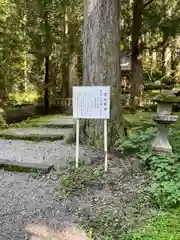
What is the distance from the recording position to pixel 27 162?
4.48 m

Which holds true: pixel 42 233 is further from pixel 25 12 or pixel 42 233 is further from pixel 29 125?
pixel 25 12

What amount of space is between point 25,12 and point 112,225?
10.1 metres

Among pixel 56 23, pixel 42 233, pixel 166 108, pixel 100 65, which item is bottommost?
pixel 42 233

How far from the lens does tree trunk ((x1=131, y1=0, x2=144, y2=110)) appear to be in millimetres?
9875

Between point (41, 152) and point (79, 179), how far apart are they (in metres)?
1.62

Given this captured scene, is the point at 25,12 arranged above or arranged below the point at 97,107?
above

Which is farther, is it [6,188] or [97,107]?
[97,107]

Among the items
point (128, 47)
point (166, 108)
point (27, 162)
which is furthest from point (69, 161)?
point (128, 47)

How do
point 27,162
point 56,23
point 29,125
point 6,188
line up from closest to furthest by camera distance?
1. point 6,188
2. point 27,162
3. point 29,125
4. point 56,23

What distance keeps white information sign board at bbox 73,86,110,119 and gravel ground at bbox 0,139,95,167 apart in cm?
71

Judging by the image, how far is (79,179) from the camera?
370cm

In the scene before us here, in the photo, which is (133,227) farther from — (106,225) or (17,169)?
(17,169)

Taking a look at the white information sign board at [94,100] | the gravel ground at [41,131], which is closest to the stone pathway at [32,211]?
the white information sign board at [94,100]

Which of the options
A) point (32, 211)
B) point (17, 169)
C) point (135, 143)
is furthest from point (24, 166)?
point (135, 143)
